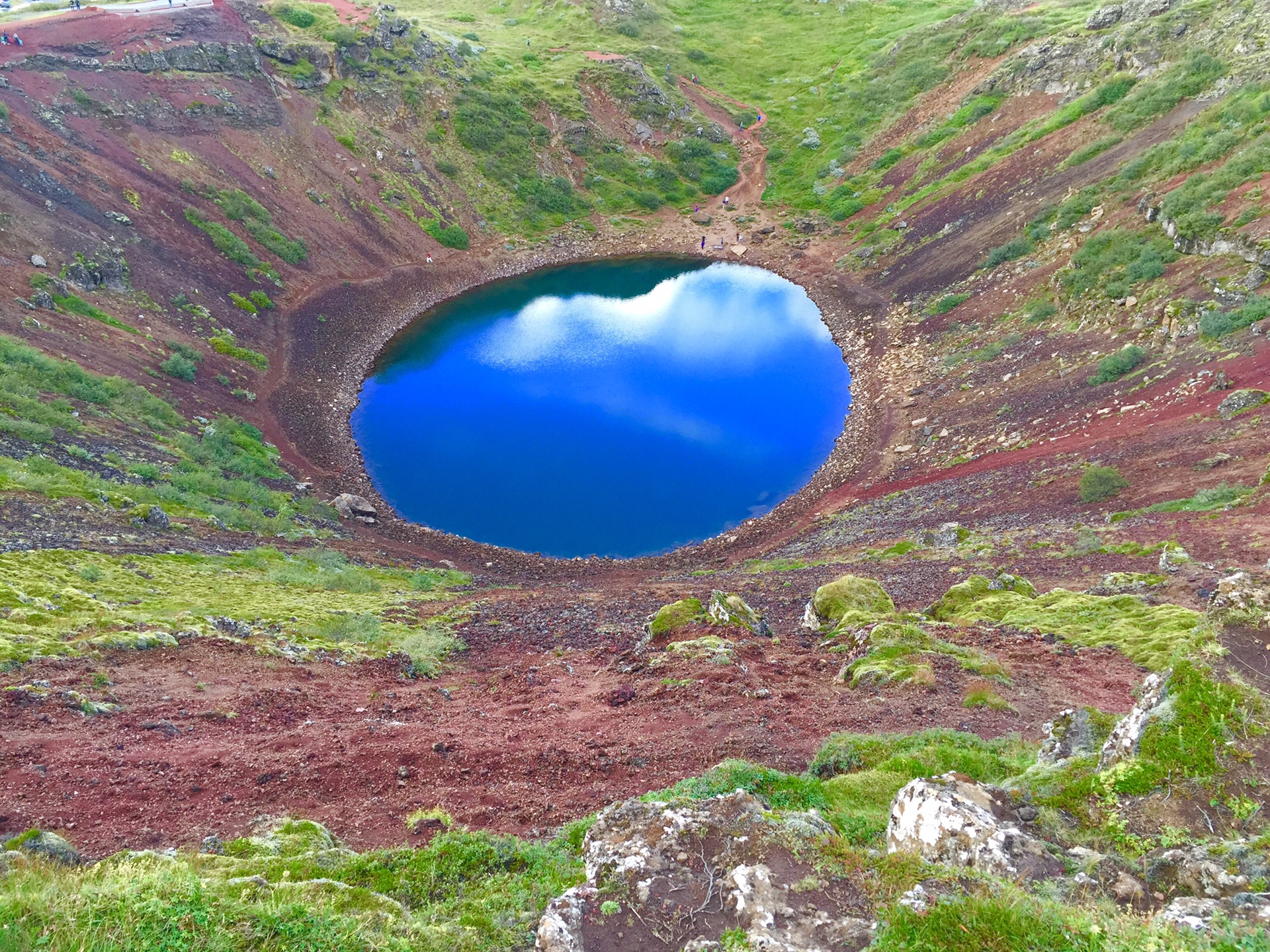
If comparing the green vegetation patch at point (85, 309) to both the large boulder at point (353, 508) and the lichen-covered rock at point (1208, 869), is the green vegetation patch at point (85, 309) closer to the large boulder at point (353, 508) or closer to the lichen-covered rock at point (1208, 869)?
the large boulder at point (353, 508)

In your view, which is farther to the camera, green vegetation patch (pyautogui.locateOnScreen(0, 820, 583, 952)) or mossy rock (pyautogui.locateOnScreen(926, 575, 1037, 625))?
mossy rock (pyautogui.locateOnScreen(926, 575, 1037, 625))

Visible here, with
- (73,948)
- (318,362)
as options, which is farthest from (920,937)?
(318,362)

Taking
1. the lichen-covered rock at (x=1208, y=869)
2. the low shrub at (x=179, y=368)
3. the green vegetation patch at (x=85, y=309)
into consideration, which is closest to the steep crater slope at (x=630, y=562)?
the lichen-covered rock at (x=1208, y=869)

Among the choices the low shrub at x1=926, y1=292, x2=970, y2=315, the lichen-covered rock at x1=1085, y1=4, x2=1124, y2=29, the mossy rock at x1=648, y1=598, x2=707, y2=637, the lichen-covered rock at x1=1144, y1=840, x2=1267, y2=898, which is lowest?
the lichen-covered rock at x1=1144, y1=840, x2=1267, y2=898

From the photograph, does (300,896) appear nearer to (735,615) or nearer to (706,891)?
(706,891)

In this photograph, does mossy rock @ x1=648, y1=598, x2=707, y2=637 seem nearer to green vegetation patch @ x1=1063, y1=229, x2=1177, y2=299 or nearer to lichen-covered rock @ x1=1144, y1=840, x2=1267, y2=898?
lichen-covered rock @ x1=1144, y1=840, x2=1267, y2=898

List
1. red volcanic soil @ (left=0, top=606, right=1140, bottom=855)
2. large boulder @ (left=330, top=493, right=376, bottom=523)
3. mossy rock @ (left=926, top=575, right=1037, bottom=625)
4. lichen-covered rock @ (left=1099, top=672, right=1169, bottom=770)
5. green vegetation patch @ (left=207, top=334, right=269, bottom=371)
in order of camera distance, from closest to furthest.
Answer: lichen-covered rock @ (left=1099, top=672, right=1169, bottom=770) < red volcanic soil @ (left=0, top=606, right=1140, bottom=855) < mossy rock @ (left=926, top=575, right=1037, bottom=625) < large boulder @ (left=330, top=493, right=376, bottom=523) < green vegetation patch @ (left=207, top=334, right=269, bottom=371)

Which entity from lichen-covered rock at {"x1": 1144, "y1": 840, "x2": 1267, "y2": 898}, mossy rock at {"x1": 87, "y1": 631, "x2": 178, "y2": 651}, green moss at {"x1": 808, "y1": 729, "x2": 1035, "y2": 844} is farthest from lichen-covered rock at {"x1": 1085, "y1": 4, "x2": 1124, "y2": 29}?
mossy rock at {"x1": 87, "y1": 631, "x2": 178, "y2": 651}
